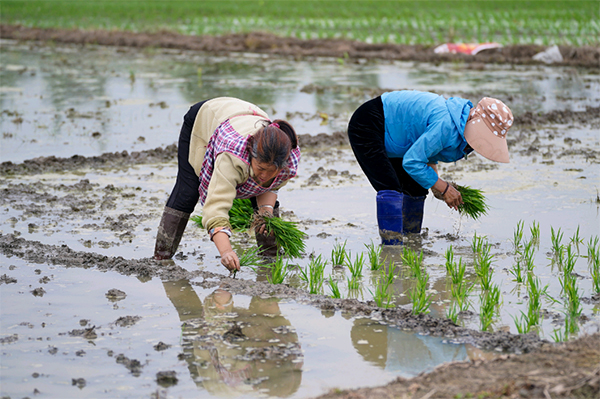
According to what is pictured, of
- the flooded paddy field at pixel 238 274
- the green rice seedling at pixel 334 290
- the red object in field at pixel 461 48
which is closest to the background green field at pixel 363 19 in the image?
the red object in field at pixel 461 48

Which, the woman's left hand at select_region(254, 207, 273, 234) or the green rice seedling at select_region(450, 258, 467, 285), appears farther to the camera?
the woman's left hand at select_region(254, 207, 273, 234)

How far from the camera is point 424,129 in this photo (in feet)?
14.4

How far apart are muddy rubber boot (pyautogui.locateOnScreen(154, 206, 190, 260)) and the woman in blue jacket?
1319 mm

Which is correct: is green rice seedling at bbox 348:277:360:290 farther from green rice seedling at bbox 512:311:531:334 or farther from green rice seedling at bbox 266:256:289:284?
green rice seedling at bbox 512:311:531:334

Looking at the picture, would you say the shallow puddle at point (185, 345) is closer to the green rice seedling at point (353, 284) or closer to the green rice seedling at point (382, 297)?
the green rice seedling at point (382, 297)

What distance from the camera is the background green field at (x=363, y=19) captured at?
18969mm

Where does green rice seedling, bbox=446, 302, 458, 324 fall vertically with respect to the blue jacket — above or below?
below

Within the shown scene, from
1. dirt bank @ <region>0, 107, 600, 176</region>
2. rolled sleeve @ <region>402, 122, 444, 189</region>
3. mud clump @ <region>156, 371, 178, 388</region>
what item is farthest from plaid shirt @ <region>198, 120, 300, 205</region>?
dirt bank @ <region>0, 107, 600, 176</region>

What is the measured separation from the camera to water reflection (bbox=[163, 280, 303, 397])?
9.42 feet

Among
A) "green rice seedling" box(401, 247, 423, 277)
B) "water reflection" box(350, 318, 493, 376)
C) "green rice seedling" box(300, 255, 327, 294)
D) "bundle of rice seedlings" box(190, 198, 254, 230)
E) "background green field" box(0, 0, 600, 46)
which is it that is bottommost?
"water reflection" box(350, 318, 493, 376)

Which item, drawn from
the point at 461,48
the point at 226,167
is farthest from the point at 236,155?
the point at 461,48

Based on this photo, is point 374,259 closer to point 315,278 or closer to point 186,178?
point 315,278

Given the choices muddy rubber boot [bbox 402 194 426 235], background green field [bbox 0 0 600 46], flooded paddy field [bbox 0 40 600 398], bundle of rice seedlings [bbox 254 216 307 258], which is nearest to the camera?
flooded paddy field [bbox 0 40 600 398]

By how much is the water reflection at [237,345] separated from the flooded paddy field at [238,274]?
11mm
